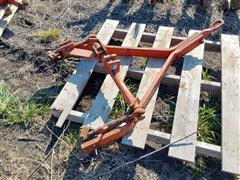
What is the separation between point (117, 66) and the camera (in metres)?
2.65

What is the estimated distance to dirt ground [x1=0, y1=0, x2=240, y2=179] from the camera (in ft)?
7.98

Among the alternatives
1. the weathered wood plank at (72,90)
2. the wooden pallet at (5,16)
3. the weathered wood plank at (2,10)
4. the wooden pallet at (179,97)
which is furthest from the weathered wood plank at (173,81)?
the weathered wood plank at (2,10)

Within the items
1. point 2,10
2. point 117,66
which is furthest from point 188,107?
point 2,10

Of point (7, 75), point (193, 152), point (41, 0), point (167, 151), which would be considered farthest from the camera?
point (41, 0)

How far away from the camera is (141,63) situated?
3.25 meters

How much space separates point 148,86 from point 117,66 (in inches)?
14.8

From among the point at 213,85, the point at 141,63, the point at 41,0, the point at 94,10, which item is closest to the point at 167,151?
the point at 213,85

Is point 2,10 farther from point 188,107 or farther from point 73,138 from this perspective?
point 188,107

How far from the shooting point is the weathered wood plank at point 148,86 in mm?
2435

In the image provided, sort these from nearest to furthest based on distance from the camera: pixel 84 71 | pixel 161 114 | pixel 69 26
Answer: pixel 161 114
pixel 84 71
pixel 69 26

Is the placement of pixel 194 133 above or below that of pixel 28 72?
below

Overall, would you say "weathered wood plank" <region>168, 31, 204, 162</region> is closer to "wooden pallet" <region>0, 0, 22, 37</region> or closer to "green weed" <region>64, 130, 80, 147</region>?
"green weed" <region>64, 130, 80, 147</region>

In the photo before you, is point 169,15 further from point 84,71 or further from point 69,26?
point 84,71

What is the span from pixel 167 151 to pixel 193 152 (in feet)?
0.83
